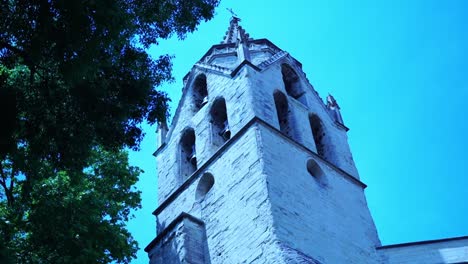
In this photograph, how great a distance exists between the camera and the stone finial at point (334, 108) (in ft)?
67.2

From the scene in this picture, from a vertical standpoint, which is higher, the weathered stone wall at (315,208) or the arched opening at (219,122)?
the arched opening at (219,122)

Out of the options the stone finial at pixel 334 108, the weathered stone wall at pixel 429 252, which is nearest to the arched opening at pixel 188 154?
the stone finial at pixel 334 108

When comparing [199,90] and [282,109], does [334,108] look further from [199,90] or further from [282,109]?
[199,90]

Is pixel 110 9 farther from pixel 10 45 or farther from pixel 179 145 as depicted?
pixel 179 145

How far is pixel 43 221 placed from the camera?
12.8 m

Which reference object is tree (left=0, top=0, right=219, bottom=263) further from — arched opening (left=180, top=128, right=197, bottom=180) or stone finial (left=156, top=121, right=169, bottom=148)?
stone finial (left=156, top=121, right=169, bottom=148)

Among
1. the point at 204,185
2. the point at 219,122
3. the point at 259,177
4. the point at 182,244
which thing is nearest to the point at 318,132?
the point at 219,122

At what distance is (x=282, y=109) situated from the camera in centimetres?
1880

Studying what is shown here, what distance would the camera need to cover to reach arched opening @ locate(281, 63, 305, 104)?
2016 centimetres

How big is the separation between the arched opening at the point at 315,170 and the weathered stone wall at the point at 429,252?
8.33 feet

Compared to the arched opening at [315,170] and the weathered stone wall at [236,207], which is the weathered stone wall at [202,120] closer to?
the weathered stone wall at [236,207]

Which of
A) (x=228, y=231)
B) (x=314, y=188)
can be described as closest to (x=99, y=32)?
(x=228, y=231)

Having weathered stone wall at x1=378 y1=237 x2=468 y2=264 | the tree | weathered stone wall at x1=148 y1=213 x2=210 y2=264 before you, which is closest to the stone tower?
weathered stone wall at x1=148 y1=213 x2=210 y2=264

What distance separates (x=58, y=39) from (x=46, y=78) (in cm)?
131
